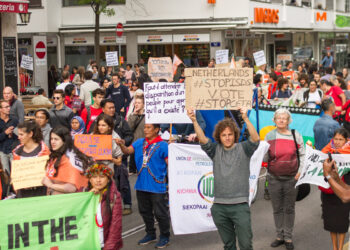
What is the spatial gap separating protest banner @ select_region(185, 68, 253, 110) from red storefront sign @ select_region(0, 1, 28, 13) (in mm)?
9471

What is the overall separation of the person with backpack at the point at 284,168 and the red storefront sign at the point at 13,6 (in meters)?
9.63

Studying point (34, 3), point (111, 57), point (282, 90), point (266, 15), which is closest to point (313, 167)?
point (282, 90)

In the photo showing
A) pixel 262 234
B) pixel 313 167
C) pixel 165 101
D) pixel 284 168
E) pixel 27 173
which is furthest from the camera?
pixel 165 101

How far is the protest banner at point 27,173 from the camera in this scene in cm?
655

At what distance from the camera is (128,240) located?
815 cm

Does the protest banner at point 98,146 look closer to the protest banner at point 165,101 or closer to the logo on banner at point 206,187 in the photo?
the protest banner at point 165,101

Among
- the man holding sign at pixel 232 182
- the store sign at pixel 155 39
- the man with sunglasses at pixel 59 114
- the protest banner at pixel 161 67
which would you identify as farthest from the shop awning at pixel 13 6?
the store sign at pixel 155 39

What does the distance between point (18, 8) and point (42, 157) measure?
9.74 metres

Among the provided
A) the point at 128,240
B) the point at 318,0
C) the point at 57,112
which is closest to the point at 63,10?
the point at 318,0

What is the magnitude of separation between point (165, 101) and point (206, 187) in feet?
4.50

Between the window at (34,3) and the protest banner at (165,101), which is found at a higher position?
the window at (34,3)

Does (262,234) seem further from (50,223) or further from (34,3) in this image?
(34,3)

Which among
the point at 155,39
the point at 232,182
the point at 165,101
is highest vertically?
the point at 155,39

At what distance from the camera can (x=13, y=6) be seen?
605 inches
